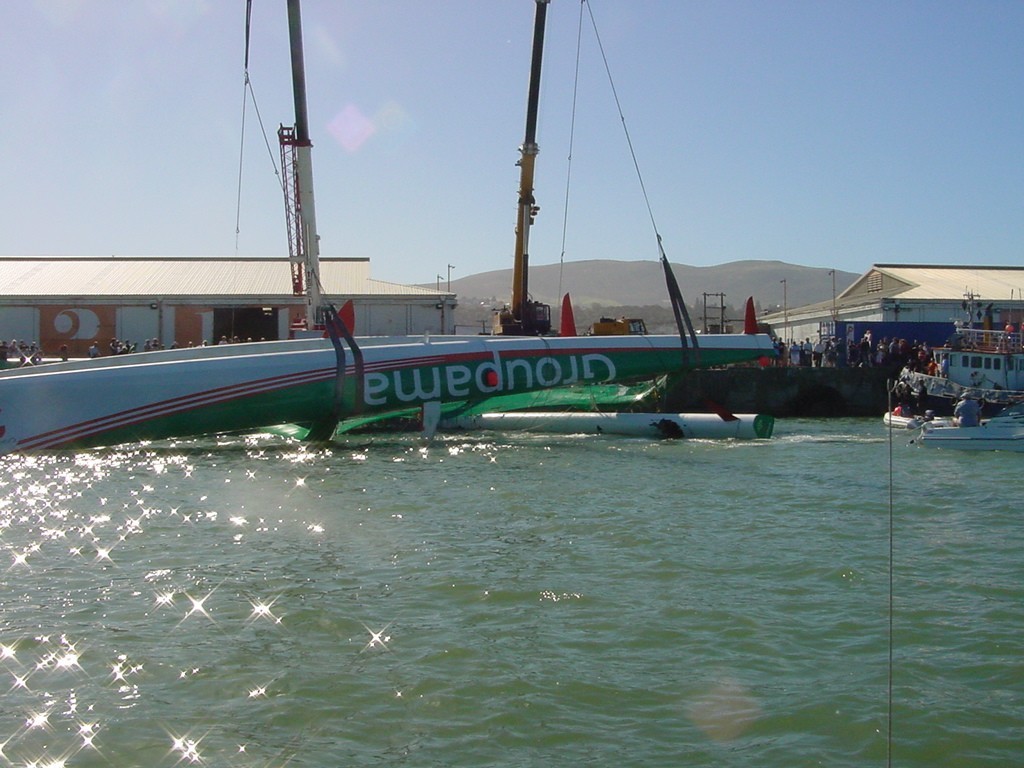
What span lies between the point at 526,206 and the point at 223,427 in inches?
577

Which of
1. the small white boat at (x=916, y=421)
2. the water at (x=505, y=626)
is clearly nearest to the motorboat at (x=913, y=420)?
the small white boat at (x=916, y=421)

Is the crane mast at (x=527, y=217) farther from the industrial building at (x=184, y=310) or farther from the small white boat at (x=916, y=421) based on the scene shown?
the small white boat at (x=916, y=421)

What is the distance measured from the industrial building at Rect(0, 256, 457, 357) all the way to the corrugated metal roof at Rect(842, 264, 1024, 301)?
18.4 m

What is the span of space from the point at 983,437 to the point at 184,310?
25.6 m

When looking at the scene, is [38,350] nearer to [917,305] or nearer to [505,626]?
[505,626]

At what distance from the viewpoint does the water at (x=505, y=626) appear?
5.80 meters

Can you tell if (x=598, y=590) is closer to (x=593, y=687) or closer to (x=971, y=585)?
(x=593, y=687)

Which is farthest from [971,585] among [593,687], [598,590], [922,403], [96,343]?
[96,343]

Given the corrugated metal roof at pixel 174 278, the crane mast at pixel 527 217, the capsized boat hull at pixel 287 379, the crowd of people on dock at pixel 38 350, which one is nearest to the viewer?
the capsized boat hull at pixel 287 379

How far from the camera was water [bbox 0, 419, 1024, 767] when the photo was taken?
580 centimetres

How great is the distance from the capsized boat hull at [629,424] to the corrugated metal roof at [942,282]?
66.0 ft

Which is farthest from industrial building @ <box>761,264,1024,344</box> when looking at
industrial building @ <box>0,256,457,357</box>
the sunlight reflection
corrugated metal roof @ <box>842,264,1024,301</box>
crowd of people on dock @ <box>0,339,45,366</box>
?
the sunlight reflection

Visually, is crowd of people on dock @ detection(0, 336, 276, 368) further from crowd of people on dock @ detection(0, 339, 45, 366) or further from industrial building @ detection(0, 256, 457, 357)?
industrial building @ detection(0, 256, 457, 357)

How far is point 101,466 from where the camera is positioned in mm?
16719
